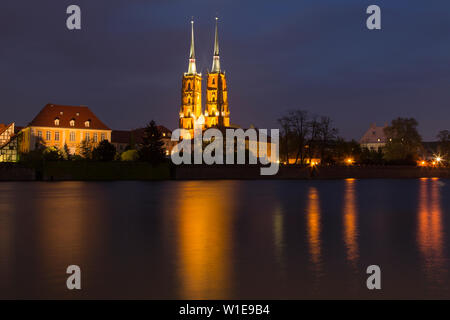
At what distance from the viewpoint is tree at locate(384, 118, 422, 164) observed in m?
114

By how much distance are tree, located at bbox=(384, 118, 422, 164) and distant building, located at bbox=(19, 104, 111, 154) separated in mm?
66824

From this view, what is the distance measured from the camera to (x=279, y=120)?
100 m

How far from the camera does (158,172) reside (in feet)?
261

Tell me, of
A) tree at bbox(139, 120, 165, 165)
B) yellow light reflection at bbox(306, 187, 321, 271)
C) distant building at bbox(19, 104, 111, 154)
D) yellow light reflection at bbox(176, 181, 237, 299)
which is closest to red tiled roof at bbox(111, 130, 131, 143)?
distant building at bbox(19, 104, 111, 154)

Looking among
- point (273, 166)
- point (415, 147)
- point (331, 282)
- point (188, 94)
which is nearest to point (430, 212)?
point (331, 282)

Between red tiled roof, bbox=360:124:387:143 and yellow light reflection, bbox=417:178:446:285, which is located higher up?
red tiled roof, bbox=360:124:387:143

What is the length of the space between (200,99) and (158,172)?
10459 centimetres

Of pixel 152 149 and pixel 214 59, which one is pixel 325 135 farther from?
pixel 214 59

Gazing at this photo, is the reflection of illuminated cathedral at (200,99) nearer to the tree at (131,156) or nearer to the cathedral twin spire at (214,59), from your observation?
the cathedral twin spire at (214,59)

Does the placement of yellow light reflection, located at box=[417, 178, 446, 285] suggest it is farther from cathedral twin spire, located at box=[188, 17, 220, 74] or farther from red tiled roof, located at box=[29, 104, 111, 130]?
cathedral twin spire, located at box=[188, 17, 220, 74]

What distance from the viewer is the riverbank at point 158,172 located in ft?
237

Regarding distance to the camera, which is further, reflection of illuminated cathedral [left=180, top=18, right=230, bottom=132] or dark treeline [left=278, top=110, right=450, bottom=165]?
reflection of illuminated cathedral [left=180, top=18, right=230, bottom=132]
